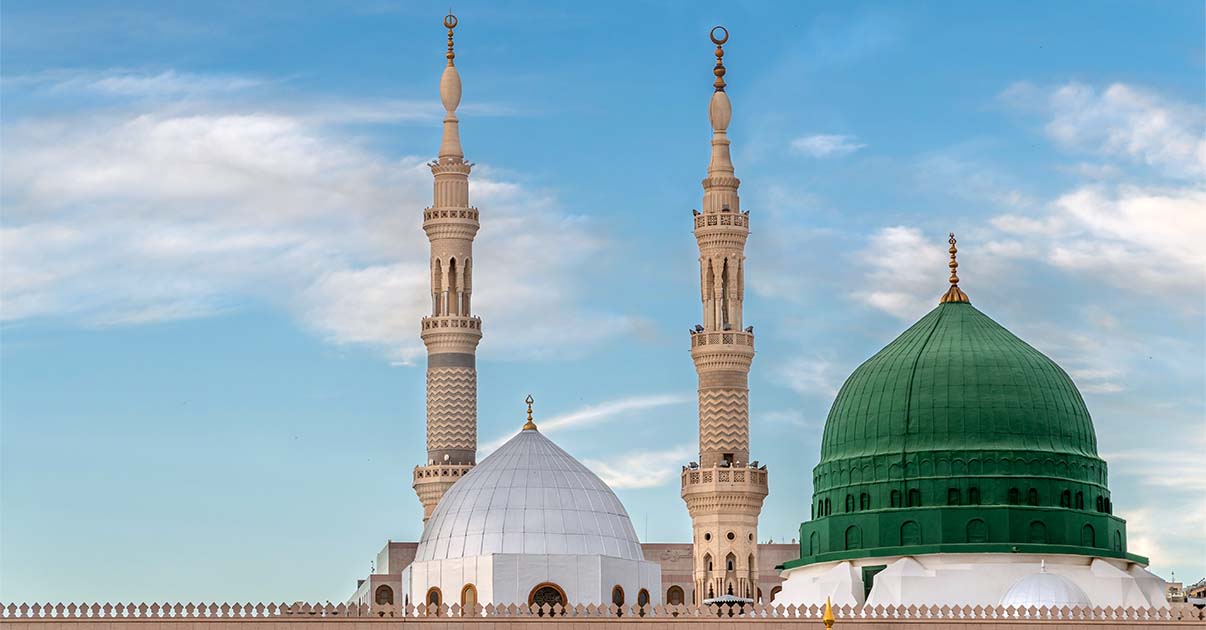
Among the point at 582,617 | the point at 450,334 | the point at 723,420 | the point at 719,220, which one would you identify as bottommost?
the point at 582,617

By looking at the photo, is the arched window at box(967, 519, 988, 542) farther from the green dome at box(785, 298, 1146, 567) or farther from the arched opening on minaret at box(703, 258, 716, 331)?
the arched opening on minaret at box(703, 258, 716, 331)

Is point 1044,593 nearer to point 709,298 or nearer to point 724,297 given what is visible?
point 724,297

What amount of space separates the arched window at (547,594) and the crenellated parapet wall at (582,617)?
1566 millimetres

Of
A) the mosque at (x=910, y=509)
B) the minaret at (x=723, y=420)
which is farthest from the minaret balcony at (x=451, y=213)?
the mosque at (x=910, y=509)

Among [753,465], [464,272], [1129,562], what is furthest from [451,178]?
[1129,562]

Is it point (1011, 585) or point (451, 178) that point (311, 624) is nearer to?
point (1011, 585)

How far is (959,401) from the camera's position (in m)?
51.1

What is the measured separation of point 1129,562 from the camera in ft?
166

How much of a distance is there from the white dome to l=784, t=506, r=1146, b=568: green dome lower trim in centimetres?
538

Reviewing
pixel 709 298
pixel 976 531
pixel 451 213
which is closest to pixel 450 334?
pixel 451 213

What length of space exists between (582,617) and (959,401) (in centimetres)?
1194

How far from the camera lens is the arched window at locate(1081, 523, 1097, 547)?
50.1m

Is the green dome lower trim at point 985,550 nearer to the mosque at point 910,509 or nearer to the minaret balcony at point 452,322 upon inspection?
the mosque at point 910,509

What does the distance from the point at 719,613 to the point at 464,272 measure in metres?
23.2
